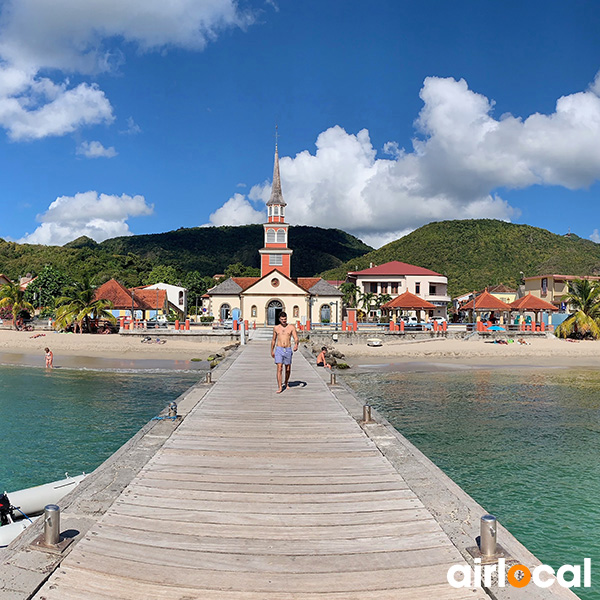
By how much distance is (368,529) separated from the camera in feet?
15.6

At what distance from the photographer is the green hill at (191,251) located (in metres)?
92.6

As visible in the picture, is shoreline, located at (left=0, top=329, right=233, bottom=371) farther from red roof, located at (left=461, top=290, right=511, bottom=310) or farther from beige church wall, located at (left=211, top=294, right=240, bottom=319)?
red roof, located at (left=461, top=290, right=511, bottom=310)

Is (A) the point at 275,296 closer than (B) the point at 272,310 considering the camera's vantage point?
Yes

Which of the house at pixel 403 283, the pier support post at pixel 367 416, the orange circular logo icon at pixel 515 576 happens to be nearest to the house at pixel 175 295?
the house at pixel 403 283

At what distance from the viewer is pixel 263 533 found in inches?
183

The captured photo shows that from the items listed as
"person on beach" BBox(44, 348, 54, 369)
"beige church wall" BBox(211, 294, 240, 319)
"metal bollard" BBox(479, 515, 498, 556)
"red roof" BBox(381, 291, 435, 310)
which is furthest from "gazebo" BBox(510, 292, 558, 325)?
"metal bollard" BBox(479, 515, 498, 556)

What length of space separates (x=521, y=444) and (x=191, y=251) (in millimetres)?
136500

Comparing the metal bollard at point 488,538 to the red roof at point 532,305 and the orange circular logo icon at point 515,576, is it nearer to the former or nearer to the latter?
the orange circular logo icon at point 515,576

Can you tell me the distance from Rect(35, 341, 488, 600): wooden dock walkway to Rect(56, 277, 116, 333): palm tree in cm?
3680

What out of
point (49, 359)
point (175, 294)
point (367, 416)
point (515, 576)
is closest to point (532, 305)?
point (175, 294)

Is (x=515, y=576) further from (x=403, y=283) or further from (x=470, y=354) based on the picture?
(x=403, y=283)

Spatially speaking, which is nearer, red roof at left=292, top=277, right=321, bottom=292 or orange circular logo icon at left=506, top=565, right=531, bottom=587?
orange circular logo icon at left=506, top=565, right=531, bottom=587

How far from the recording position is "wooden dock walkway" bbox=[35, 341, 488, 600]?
12.5 ft

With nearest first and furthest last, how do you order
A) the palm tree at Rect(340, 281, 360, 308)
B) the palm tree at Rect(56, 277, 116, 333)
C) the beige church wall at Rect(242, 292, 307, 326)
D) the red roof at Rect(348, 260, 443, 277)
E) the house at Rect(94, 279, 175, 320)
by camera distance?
the palm tree at Rect(56, 277, 116, 333) → the beige church wall at Rect(242, 292, 307, 326) → the house at Rect(94, 279, 175, 320) → the palm tree at Rect(340, 281, 360, 308) → the red roof at Rect(348, 260, 443, 277)
